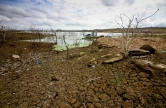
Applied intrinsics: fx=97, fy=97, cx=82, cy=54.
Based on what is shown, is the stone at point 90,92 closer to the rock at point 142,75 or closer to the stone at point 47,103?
the stone at point 47,103

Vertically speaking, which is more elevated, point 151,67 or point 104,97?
point 151,67

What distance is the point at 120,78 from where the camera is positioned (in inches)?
125

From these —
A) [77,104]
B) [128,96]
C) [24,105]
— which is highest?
[128,96]

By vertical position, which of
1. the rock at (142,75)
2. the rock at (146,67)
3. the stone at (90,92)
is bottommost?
the stone at (90,92)

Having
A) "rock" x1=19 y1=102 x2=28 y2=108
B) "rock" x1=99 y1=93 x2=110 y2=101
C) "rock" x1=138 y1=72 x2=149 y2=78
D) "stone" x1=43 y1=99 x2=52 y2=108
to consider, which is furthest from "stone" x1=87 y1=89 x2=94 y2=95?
"rock" x1=19 y1=102 x2=28 y2=108

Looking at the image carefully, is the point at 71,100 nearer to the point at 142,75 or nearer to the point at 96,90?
the point at 96,90

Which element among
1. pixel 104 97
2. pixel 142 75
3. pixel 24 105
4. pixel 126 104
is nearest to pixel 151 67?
pixel 142 75

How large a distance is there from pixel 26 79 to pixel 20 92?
3.52 ft

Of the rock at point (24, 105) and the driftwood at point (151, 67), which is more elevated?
the driftwood at point (151, 67)

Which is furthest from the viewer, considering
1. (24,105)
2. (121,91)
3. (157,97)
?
(24,105)

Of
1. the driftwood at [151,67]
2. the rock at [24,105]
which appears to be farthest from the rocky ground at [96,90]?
the driftwood at [151,67]

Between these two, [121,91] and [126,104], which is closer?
[126,104]

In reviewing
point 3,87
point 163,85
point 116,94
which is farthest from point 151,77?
point 3,87

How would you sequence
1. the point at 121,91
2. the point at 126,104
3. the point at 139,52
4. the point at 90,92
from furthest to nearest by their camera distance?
the point at 139,52 → the point at 90,92 → the point at 121,91 → the point at 126,104
